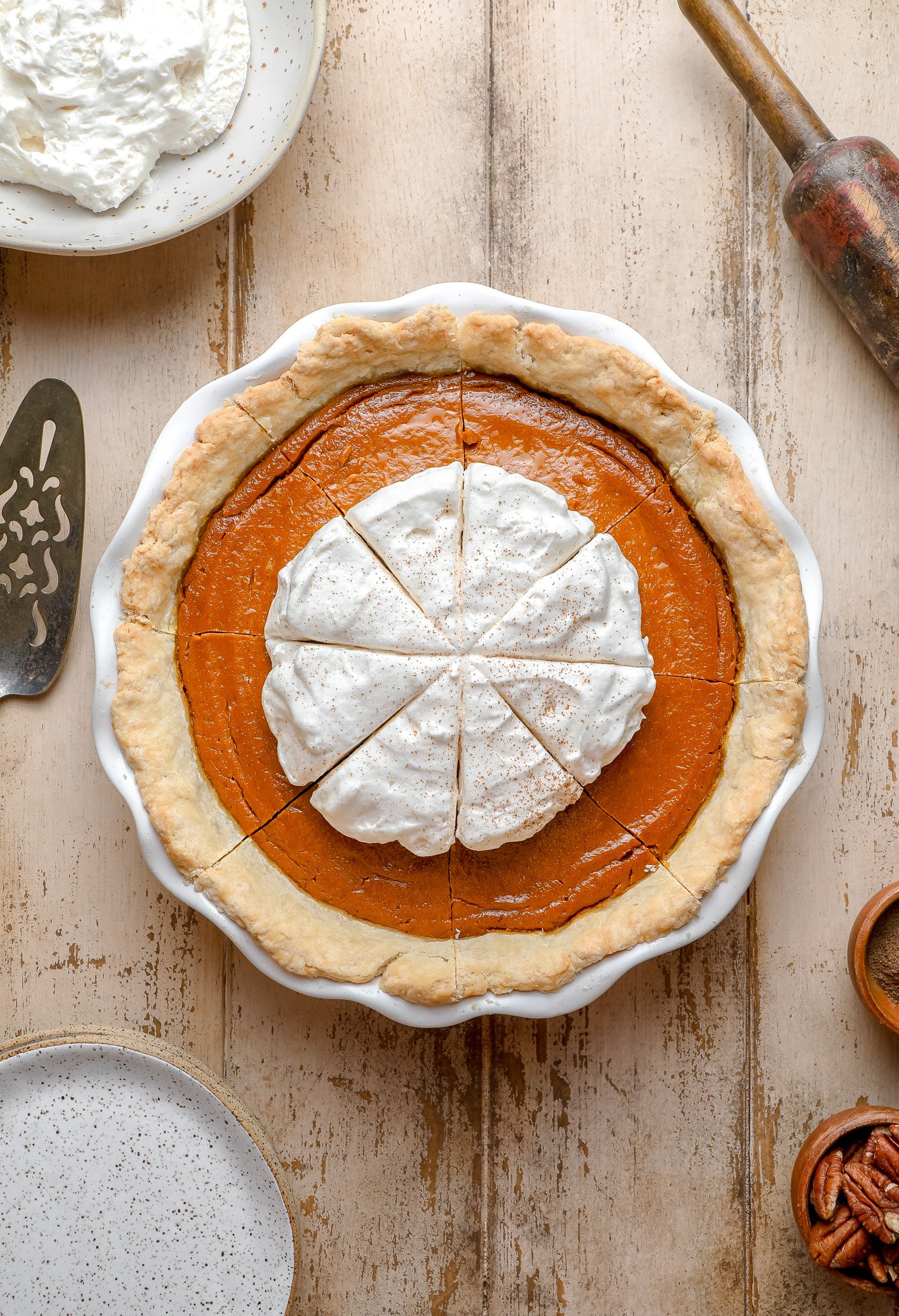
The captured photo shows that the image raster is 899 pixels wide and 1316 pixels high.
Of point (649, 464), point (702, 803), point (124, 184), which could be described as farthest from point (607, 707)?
point (124, 184)

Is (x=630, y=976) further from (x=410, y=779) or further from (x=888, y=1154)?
(x=410, y=779)

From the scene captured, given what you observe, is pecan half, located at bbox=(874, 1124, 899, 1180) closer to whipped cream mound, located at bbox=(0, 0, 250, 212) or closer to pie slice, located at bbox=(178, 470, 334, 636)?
pie slice, located at bbox=(178, 470, 334, 636)

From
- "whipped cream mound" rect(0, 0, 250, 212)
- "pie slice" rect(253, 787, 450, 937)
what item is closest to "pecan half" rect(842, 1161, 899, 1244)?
"pie slice" rect(253, 787, 450, 937)

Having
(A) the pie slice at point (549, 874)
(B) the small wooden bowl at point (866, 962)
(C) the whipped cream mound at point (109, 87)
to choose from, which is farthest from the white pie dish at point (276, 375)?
(C) the whipped cream mound at point (109, 87)

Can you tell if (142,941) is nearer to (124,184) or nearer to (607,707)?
(607,707)

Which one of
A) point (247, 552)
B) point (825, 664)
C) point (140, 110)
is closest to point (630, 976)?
point (825, 664)

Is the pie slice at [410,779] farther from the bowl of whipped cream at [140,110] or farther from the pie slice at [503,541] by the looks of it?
the bowl of whipped cream at [140,110]
